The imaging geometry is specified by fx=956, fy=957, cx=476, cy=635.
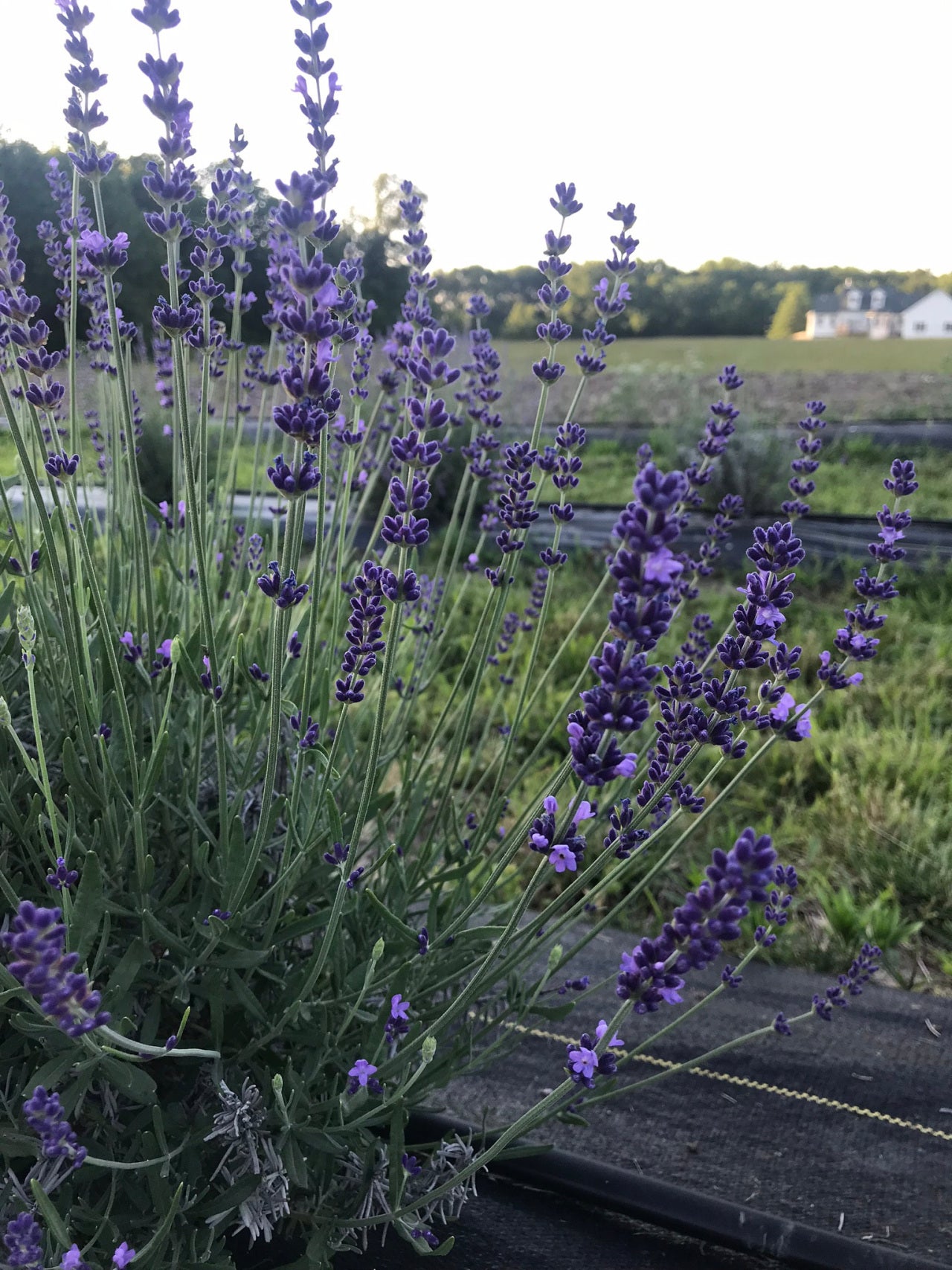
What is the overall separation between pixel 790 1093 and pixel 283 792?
3.93 ft

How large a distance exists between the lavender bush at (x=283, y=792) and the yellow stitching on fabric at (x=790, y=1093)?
12.7 inches

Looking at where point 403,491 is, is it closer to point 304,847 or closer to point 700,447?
point 304,847

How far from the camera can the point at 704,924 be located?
73 centimetres

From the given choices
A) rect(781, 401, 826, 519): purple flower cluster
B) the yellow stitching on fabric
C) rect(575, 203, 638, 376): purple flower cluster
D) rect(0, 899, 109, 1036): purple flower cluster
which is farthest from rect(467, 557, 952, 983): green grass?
rect(0, 899, 109, 1036): purple flower cluster

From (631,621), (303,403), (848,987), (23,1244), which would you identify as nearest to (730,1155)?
(848,987)

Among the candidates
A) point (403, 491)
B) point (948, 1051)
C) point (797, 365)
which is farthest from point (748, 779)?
point (797, 365)

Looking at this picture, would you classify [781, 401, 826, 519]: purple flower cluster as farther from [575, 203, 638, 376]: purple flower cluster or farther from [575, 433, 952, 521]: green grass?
[575, 433, 952, 521]: green grass

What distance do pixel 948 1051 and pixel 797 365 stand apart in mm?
12549

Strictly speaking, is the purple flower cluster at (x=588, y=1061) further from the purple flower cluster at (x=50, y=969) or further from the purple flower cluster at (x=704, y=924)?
the purple flower cluster at (x=50, y=969)

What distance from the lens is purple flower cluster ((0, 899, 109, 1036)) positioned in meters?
0.65

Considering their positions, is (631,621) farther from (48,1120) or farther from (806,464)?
(806,464)

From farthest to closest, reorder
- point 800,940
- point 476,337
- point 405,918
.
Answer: point 800,940, point 476,337, point 405,918

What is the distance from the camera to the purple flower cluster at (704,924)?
0.67 m

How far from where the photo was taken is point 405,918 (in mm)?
1482
